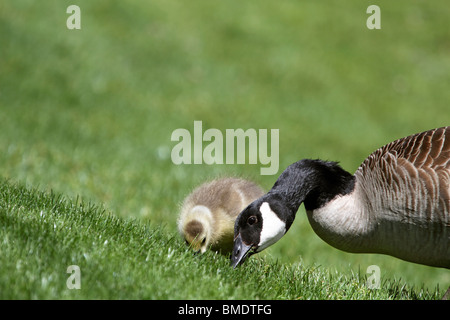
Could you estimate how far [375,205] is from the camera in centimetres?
496

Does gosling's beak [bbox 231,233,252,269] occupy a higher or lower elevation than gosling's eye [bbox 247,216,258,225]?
lower

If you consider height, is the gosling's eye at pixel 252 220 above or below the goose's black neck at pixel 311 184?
below

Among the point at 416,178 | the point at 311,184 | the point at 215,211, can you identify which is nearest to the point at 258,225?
the point at 311,184

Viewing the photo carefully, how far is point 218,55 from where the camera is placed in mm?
16625

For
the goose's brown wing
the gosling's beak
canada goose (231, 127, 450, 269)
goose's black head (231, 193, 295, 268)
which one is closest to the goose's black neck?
canada goose (231, 127, 450, 269)

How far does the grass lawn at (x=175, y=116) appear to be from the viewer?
4086mm

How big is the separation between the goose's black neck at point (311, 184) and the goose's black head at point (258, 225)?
0.14 meters

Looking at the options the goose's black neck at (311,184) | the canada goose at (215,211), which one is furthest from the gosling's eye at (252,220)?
the canada goose at (215,211)

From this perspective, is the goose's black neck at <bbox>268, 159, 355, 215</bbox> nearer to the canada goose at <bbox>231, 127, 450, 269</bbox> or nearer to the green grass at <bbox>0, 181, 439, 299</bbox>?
the canada goose at <bbox>231, 127, 450, 269</bbox>

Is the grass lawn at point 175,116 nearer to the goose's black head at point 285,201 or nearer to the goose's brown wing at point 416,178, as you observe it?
the goose's black head at point 285,201

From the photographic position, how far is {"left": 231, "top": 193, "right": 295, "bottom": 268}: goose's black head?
4.85 meters

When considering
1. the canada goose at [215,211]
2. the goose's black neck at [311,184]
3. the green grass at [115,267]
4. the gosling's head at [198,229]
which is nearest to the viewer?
the green grass at [115,267]

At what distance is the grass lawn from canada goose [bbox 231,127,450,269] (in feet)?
1.13
